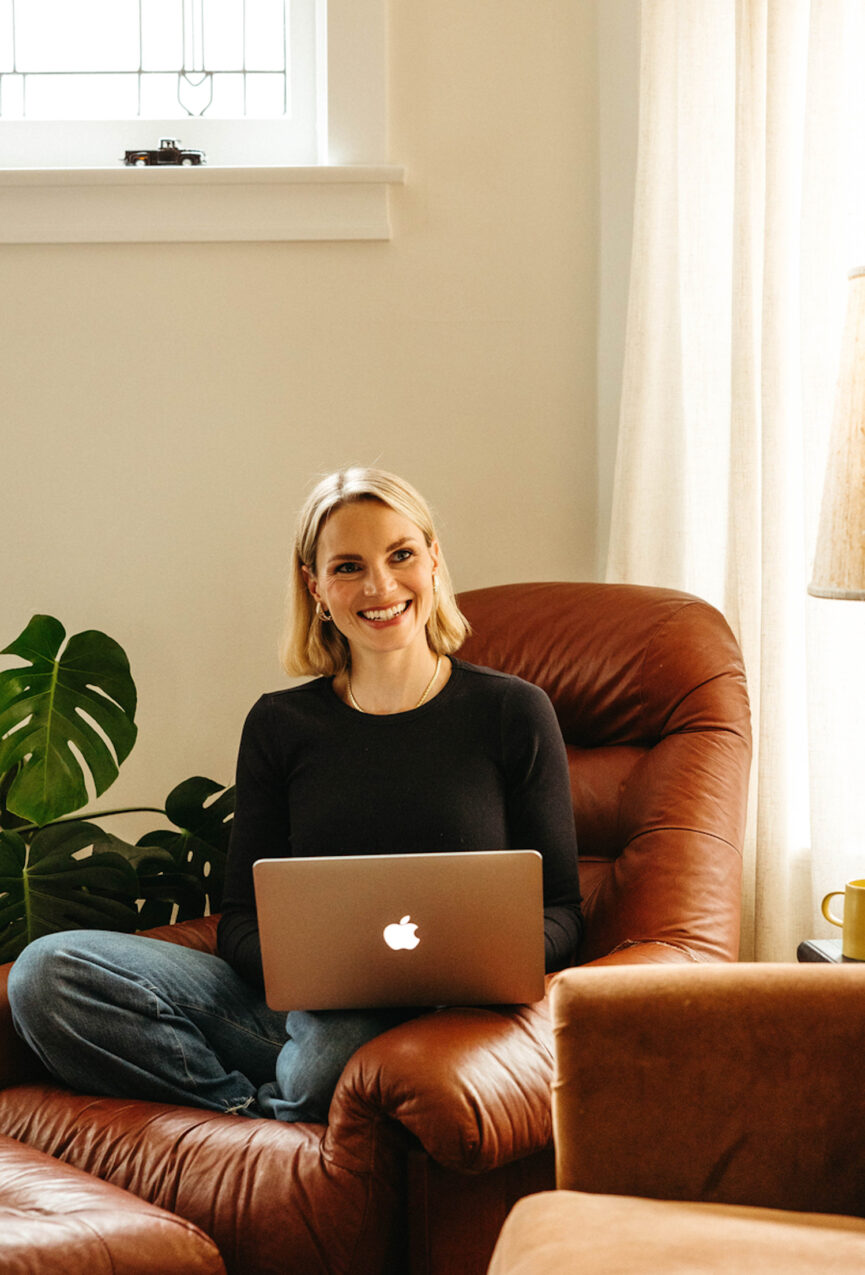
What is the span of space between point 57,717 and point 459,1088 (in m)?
1.08

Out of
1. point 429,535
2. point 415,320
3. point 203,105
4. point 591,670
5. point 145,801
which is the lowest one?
point 145,801

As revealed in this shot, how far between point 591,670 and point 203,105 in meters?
1.45

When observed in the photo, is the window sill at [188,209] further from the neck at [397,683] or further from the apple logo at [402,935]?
the apple logo at [402,935]

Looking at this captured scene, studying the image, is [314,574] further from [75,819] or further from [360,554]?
[75,819]

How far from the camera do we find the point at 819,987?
120 cm

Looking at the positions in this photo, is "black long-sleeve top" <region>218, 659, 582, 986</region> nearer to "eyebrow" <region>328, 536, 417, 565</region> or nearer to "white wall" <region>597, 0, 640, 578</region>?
"eyebrow" <region>328, 536, 417, 565</region>

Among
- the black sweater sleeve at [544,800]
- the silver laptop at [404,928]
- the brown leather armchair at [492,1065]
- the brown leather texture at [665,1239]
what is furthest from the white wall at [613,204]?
the brown leather texture at [665,1239]

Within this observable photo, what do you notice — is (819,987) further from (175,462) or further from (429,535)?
(175,462)

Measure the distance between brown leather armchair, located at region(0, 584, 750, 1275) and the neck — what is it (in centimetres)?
25

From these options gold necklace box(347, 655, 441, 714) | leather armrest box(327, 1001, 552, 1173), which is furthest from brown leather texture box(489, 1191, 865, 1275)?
gold necklace box(347, 655, 441, 714)

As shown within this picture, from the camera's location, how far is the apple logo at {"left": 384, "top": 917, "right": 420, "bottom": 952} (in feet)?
4.59

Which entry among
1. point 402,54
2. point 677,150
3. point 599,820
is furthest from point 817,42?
point 599,820

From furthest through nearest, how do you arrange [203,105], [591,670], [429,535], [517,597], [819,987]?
[203,105]
[517,597]
[591,670]
[429,535]
[819,987]

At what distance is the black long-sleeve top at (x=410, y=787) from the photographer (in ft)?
5.44
